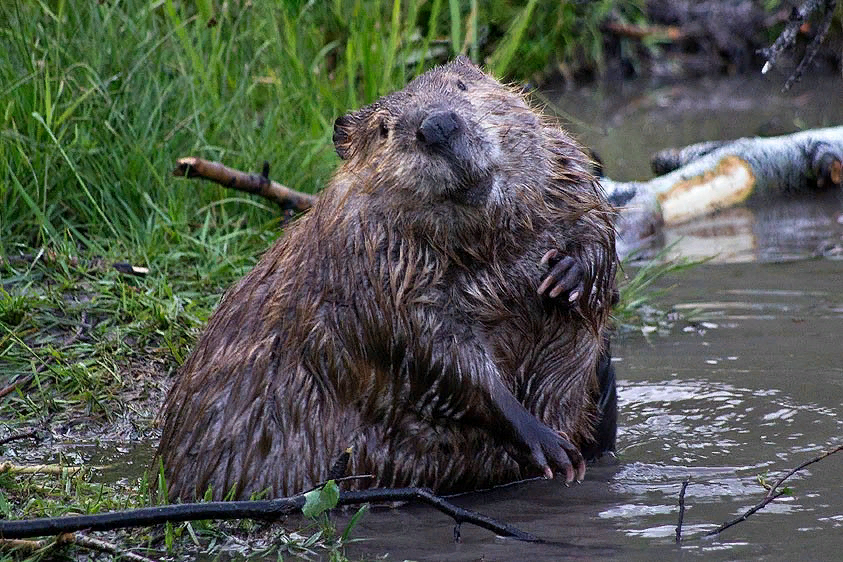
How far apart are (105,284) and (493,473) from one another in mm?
1709

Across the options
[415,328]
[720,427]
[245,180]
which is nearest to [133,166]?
[245,180]

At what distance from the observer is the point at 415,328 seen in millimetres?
3006

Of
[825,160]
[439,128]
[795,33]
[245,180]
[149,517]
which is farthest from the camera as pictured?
[825,160]

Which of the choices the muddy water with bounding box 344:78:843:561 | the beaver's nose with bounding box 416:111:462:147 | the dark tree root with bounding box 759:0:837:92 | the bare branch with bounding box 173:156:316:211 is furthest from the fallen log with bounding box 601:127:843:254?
the beaver's nose with bounding box 416:111:462:147

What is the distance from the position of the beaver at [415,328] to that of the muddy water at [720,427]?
0.58 feet

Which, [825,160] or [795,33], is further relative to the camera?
[825,160]

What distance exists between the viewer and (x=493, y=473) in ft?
10.4

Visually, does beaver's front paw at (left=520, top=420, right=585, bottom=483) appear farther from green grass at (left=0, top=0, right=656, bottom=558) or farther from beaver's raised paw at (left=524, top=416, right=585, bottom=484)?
green grass at (left=0, top=0, right=656, bottom=558)

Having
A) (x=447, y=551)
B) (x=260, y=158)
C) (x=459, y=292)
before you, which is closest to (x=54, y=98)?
(x=260, y=158)

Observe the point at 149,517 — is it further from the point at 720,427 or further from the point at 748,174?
the point at 748,174

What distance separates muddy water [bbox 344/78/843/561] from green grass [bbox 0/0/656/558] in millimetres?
1043

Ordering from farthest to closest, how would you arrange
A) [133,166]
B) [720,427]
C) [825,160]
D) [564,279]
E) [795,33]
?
[825,160], [133,166], [720,427], [795,33], [564,279]

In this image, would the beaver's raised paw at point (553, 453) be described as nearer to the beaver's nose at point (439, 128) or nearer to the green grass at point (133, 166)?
the beaver's nose at point (439, 128)

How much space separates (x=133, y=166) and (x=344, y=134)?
1.62m
